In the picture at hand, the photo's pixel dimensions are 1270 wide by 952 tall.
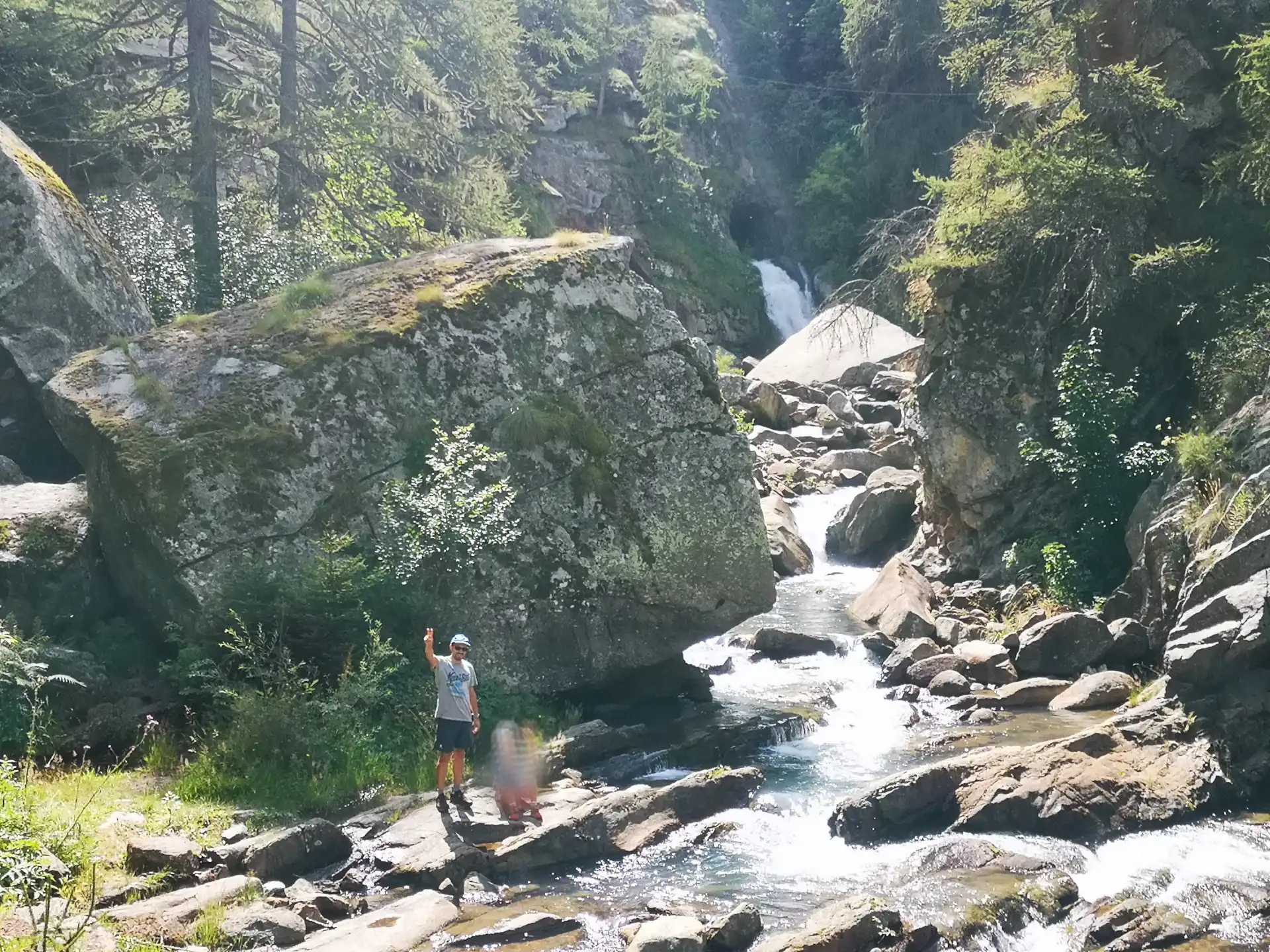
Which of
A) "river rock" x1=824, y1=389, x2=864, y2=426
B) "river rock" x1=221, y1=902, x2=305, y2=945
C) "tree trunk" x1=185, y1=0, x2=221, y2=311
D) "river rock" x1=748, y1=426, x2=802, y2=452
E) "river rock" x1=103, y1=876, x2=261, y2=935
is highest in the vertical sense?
"tree trunk" x1=185, y1=0, x2=221, y2=311

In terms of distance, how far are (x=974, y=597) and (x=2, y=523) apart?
42.1 feet

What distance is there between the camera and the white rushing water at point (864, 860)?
27.5 feet

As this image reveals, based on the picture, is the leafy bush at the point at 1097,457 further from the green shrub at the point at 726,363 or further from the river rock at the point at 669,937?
the green shrub at the point at 726,363

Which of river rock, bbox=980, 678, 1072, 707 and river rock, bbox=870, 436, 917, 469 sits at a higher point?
river rock, bbox=870, 436, 917, 469

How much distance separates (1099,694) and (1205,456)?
3.12 m

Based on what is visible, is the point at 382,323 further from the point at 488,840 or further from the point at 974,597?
the point at 974,597

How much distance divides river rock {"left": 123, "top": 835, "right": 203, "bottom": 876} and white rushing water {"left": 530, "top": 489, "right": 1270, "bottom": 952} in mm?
2667

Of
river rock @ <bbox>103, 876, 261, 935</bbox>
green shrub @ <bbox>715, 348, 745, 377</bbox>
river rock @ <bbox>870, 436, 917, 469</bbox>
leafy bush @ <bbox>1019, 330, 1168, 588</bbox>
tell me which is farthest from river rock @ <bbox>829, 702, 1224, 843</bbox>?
green shrub @ <bbox>715, 348, 745, 377</bbox>

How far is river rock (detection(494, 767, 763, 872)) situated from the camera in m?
9.45

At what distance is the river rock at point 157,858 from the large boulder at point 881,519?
1625cm

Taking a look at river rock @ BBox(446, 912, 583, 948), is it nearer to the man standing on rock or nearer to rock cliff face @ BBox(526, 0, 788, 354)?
the man standing on rock

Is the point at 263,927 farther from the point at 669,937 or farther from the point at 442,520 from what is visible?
the point at 442,520

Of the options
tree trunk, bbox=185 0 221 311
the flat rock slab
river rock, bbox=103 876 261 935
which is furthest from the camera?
tree trunk, bbox=185 0 221 311

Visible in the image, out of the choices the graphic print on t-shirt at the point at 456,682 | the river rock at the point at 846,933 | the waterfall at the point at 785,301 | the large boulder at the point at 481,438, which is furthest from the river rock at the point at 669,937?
Answer: the waterfall at the point at 785,301
